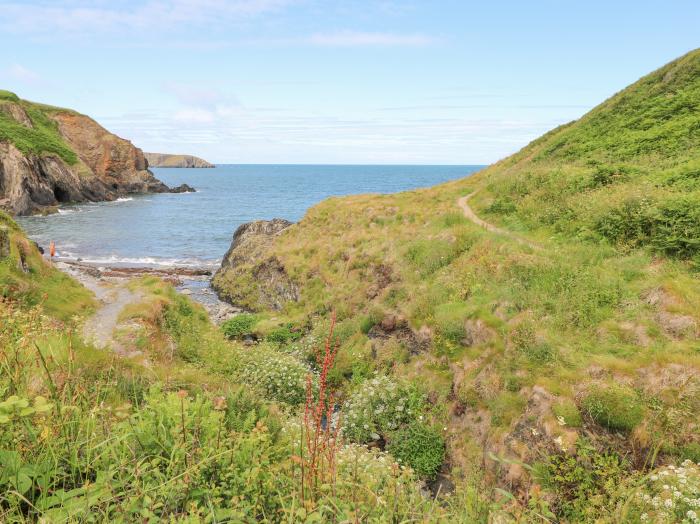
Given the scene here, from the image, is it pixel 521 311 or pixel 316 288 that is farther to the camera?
pixel 316 288

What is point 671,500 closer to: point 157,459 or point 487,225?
point 157,459

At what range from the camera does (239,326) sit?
28422mm

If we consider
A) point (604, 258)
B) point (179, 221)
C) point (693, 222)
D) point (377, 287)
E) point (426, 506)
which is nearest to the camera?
point (426, 506)

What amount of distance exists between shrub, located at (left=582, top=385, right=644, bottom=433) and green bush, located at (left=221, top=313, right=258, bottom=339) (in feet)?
70.2

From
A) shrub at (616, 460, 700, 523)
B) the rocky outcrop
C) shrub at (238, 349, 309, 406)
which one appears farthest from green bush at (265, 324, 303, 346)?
shrub at (616, 460, 700, 523)

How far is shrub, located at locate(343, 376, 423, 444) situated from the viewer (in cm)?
1427

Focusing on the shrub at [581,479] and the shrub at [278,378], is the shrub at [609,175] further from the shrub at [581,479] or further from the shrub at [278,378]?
the shrub at [278,378]

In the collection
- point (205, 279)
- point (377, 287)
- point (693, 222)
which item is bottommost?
point (205, 279)

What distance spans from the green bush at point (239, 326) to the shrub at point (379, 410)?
1383cm

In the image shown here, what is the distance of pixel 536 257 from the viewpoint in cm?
1692

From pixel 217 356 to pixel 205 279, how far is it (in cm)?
3100

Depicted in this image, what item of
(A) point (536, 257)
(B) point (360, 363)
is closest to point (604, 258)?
(A) point (536, 257)

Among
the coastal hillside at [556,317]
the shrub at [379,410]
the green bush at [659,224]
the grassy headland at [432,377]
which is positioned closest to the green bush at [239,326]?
the grassy headland at [432,377]

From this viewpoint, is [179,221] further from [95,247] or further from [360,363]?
[360,363]
